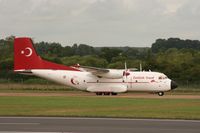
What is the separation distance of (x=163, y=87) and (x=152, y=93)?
397cm

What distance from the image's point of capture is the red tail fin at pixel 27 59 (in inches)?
2244

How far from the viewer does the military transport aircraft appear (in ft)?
180

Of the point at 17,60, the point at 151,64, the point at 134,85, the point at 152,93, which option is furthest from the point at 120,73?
the point at 151,64

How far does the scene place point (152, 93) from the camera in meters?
58.6

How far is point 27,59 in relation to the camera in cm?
5734

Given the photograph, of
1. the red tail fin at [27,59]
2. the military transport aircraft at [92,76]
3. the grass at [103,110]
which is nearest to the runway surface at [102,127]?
the grass at [103,110]

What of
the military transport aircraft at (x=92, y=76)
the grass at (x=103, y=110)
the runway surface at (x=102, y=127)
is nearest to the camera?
the runway surface at (x=102, y=127)

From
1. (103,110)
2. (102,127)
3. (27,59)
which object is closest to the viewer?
(102,127)

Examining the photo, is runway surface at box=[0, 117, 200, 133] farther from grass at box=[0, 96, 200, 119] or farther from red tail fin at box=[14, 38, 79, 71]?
red tail fin at box=[14, 38, 79, 71]

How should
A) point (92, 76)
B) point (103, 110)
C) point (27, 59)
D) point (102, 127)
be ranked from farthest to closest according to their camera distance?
point (27, 59) → point (92, 76) → point (103, 110) → point (102, 127)

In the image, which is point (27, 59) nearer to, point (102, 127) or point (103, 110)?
point (103, 110)

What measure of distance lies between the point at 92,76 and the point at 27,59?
7.24 metres

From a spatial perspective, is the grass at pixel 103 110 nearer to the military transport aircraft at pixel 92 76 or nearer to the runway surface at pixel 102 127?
the runway surface at pixel 102 127

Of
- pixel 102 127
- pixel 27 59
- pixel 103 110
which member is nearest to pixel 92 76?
pixel 27 59
